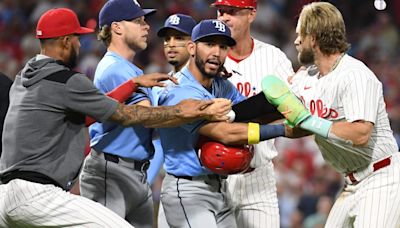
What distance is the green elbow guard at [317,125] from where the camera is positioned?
515cm

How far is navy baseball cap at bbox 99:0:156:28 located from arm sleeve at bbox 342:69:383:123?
158 cm

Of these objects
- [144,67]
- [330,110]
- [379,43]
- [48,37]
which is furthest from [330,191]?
[48,37]

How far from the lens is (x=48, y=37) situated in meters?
5.31

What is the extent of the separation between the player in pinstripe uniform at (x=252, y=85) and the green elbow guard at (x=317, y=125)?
110cm

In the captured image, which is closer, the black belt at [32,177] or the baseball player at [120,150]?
the black belt at [32,177]

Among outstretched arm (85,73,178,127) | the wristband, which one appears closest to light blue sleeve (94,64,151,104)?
outstretched arm (85,73,178,127)

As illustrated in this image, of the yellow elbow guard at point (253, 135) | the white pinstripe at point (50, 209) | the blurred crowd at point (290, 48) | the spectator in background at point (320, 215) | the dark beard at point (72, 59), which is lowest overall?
the spectator in background at point (320, 215)

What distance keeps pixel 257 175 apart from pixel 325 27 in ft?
4.43

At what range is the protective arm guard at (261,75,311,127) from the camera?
204 inches

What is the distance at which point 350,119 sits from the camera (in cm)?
522

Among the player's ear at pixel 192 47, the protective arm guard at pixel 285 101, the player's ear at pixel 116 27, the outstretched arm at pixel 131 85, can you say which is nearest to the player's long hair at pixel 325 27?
the protective arm guard at pixel 285 101

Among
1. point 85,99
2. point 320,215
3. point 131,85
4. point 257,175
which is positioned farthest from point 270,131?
point 320,215

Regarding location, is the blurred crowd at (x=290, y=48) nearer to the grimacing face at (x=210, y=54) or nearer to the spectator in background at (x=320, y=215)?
the spectator in background at (x=320, y=215)

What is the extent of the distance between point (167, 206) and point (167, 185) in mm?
138
